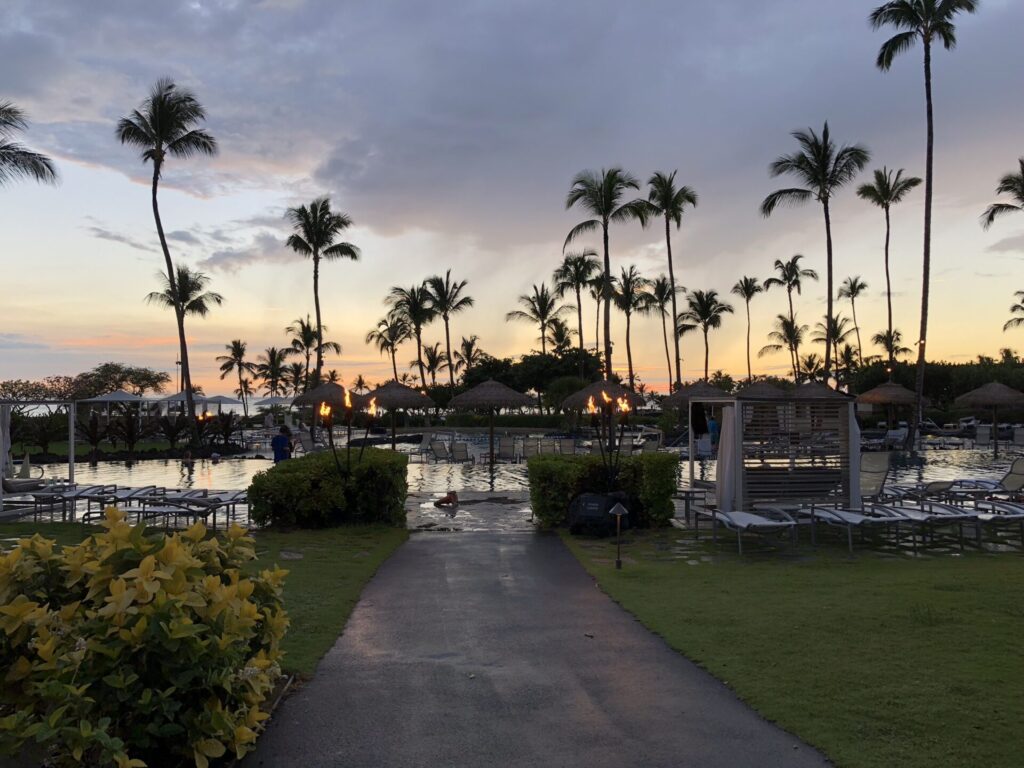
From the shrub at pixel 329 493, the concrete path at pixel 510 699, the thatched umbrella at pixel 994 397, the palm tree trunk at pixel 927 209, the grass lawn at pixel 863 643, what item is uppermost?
the palm tree trunk at pixel 927 209

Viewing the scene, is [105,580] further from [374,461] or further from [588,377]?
[588,377]

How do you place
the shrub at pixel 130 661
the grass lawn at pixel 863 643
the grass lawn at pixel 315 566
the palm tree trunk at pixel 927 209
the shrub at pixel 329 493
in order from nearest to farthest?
the shrub at pixel 130 661, the grass lawn at pixel 863 643, the grass lawn at pixel 315 566, the shrub at pixel 329 493, the palm tree trunk at pixel 927 209

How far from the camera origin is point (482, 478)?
1902 cm

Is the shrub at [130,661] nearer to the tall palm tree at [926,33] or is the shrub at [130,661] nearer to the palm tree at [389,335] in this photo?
the tall palm tree at [926,33]

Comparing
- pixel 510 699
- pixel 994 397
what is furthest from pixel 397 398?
pixel 994 397

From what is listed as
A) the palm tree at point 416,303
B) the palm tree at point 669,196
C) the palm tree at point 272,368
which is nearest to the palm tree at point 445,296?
the palm tree at point 416,303

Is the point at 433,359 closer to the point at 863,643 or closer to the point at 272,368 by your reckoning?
the point at 272,368

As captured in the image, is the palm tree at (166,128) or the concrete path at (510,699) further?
the palm tree at (166,128)

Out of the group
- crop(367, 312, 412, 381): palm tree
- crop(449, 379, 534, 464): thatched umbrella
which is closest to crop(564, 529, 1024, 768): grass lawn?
crop(449, 379, 534, 464): thatched umbrella

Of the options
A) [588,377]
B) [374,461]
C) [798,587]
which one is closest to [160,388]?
[588,377]

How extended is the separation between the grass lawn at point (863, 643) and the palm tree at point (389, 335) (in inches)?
2330

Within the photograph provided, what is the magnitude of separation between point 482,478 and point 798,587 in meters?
12.5

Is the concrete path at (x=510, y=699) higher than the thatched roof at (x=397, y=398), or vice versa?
the thatched roof at (x=397, y=398)

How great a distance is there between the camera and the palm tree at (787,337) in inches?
2451
